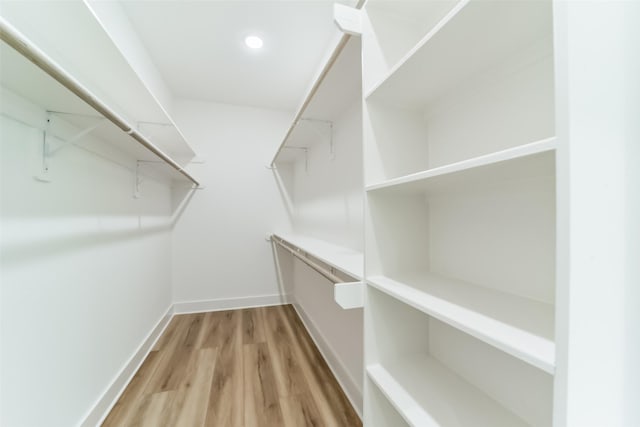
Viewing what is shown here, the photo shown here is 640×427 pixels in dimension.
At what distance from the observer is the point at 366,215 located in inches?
31.8

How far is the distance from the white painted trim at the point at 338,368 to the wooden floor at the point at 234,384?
0.04 m

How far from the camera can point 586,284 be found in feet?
1.13

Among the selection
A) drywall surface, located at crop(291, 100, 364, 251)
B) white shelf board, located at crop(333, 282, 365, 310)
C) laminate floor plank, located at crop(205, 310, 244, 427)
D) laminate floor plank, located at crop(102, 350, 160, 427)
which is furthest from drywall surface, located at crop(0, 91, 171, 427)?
drywall surface, located at crop(291, 100, 364, 251)

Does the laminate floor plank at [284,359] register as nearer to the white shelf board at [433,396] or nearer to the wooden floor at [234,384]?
the wooden floor at [234,384]

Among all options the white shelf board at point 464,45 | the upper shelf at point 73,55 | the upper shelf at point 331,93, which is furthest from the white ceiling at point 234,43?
the white shelf board at point 464,45

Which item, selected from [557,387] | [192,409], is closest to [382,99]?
[557,387]

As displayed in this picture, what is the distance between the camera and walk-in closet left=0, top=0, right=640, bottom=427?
37cm

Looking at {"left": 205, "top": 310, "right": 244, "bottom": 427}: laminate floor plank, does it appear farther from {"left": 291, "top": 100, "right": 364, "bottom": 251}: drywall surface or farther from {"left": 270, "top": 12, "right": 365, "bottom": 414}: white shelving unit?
{"left": 291, "top": 100, "right": 364, "bottom": 251}: drywall surface

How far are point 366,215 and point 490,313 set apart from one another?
1.36 feet

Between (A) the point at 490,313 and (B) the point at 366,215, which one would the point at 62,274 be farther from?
(A) the point at 490,313

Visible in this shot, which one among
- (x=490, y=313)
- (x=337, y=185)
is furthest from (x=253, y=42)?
(x=490, y=313)

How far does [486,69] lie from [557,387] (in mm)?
724

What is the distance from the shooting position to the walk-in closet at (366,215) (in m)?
0.37

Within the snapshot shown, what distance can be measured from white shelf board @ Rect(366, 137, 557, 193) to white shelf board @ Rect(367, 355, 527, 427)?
0.58 meters
